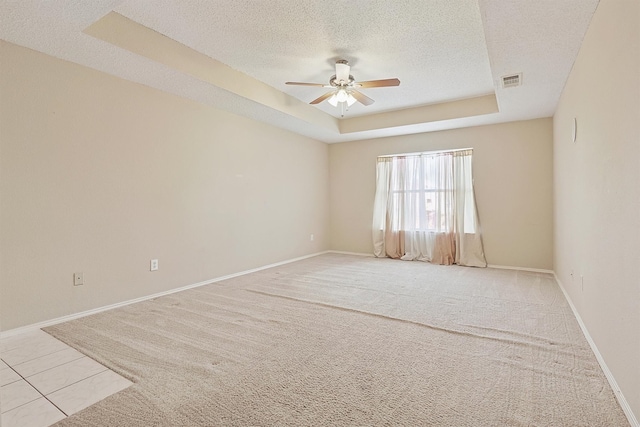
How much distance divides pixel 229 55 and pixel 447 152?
376 cm

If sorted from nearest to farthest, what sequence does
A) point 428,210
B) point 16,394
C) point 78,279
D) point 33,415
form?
point 33,415 → point 16,394 → point 78,279 → point 428,210

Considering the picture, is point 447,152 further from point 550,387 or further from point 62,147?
point 62,147

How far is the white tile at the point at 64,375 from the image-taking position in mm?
1769

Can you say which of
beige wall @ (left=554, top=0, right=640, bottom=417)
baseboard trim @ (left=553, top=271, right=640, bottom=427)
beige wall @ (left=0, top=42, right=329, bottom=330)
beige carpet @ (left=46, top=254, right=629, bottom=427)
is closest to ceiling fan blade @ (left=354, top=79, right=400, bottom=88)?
beige wall @ (left=554, top=0, right=640, bottom=417)

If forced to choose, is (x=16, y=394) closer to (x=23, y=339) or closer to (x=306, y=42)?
(x=23, y=339)

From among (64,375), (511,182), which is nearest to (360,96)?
(511,182)

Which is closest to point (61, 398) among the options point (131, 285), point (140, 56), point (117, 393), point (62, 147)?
point (117, 393)

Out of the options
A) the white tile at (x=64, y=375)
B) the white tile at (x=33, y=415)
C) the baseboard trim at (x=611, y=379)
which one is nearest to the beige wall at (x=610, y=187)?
the baseboard trim at (x=611, y=379)

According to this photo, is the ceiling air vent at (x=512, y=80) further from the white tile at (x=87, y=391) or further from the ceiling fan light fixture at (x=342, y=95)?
the white tile at (x=87, y=391)

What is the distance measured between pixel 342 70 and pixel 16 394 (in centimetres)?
344

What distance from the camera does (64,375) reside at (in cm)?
187

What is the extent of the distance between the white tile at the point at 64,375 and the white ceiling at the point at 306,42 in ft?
7.60

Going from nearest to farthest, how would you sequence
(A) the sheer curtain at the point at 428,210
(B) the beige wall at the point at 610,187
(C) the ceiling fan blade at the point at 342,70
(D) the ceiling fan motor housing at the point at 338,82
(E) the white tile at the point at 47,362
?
1. (B) the beige wall at the point at 610,187
2. (E) the white tile at the point at 47,362
3. (C) the ceiling fan blade at the point at 342,70
4. (D) the ceiling fan motor housing at the point at 338,82
5. (A) the sheer curtain at the point at 428,210

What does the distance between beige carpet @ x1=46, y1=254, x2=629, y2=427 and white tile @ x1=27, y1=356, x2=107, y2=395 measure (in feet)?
0.30
